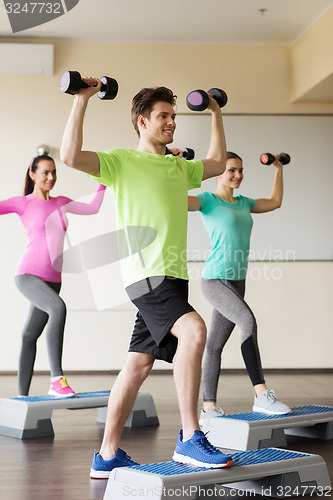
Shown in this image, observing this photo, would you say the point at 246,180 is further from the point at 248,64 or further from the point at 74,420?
the point at 74,420

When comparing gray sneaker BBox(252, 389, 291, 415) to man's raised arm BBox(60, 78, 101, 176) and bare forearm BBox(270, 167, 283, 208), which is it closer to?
bare forearm BBox(270, 167, 283, 208)

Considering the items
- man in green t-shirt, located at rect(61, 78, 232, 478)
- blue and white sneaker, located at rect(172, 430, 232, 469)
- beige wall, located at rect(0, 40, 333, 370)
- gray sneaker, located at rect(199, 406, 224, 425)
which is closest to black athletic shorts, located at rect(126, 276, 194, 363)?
man in green t-shirt, located at rect(61, 78, 232, 478)

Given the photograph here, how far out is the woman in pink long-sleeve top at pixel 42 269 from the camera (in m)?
3.68

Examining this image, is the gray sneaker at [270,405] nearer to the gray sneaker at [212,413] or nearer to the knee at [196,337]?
the gray sneaker at [212,413]

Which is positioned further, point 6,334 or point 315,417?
point 6,334

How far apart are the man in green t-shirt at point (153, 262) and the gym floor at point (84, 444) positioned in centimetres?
20

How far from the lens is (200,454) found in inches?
81.0

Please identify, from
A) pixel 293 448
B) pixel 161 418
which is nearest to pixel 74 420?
pixel 161 418

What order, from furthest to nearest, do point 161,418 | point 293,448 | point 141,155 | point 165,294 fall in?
point 161,418 → point 293,448 → point 141,155 → point 165,294

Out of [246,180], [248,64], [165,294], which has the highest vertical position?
[248,64]

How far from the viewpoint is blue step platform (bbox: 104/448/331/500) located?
1.92 metres

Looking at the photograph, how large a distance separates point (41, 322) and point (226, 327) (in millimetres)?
1046

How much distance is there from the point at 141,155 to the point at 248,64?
4.35 m

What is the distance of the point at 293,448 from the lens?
2.99m
